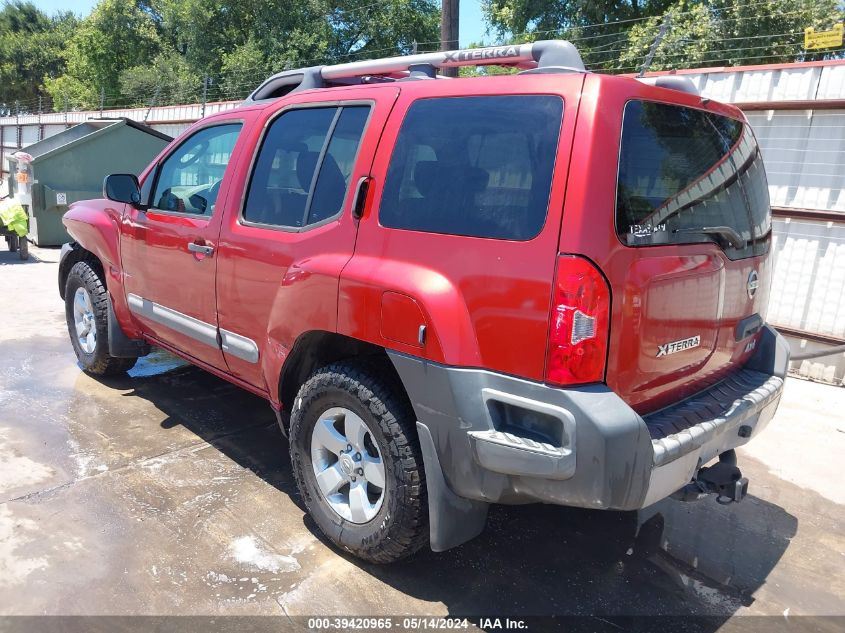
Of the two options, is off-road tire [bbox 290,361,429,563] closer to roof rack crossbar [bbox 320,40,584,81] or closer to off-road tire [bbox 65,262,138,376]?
roof rack crossbar [bbox 320,40,584,81]

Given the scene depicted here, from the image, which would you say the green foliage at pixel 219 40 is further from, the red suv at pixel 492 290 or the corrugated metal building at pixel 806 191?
the red suv at pixel 492 290

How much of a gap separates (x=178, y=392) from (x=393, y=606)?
2.85 m

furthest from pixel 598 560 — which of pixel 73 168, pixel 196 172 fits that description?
pixel 73 168

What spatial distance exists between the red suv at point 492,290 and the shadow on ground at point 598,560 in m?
0.35

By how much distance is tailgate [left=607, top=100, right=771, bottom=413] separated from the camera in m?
2.26

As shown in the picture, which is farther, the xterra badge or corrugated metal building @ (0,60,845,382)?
corrugated metal building @ (0,60,845,382)

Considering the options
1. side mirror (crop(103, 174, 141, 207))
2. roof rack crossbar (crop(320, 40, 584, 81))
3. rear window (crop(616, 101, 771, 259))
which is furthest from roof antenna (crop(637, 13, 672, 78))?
side mirror (crop(103, 174, 141, 207))

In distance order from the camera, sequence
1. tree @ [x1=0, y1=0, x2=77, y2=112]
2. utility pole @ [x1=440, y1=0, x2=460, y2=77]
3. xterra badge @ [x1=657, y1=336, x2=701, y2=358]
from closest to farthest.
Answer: xterra badge @ [x1=657, y1=336, x2=701, y2=358], utility pole @ [x1=440, y1=0, x2=460, y2=77], tree @ [x1=0, y1=0, x2=77, y2=112]

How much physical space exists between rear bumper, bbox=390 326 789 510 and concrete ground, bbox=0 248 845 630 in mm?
Result: 679

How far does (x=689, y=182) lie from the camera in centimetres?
255

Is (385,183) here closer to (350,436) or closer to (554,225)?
(554,225)

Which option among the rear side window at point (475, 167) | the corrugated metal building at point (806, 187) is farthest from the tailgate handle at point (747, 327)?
the corrugated metal building at point (806, 187)

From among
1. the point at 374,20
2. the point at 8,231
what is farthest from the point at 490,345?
the point at 374,20

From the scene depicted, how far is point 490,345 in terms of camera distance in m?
2.28
